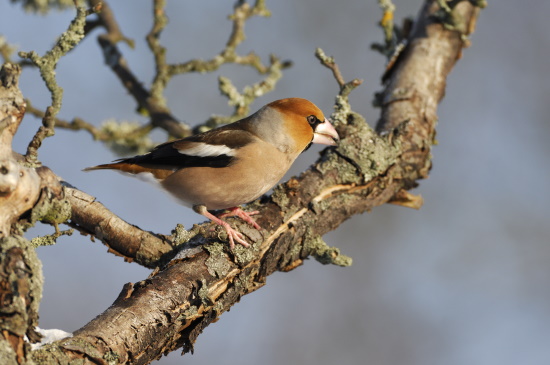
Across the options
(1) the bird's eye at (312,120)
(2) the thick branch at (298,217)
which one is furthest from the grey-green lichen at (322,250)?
(1) the bird's eye at (312,120)

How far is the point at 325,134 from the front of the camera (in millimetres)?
3938

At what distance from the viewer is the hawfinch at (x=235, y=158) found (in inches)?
142

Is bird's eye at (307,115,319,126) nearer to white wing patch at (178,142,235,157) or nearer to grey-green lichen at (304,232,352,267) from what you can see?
white wing patch at (178,142,235,157)

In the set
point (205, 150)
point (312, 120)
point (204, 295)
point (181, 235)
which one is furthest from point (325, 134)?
point (204, 295)

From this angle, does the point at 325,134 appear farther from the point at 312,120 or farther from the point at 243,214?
the point at 243,214

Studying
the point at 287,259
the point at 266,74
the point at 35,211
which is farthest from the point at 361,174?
the point at 35,211

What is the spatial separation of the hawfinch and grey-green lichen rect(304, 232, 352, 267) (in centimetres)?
39

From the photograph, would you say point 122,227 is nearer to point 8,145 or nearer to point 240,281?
point 240,281

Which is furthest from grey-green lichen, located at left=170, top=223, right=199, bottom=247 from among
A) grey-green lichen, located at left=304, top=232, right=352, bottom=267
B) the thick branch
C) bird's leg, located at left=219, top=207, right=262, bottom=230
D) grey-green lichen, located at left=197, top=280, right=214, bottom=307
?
grey-green lichen, located at left=304, top=232, right=352, bottom=267

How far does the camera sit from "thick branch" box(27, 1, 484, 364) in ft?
7.93

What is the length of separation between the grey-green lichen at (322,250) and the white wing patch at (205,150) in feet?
2.44

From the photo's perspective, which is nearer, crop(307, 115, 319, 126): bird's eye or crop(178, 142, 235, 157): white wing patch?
crop(178, 142, 235, 157): white wing patch

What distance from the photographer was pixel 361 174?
384 cm

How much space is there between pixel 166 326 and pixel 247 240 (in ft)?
2.46
